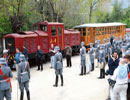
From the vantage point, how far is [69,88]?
26.4ft

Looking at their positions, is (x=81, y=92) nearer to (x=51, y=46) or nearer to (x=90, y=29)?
(x=51, y=46)

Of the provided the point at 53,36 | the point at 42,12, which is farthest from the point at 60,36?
the point at 42,12

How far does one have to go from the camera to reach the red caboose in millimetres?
11344

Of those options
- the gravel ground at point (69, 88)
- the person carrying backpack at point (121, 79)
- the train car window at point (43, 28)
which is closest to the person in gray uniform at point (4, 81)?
the gravel ground at point (69, 88)

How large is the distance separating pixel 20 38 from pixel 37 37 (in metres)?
1.57

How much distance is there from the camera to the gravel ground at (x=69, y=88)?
7081mm

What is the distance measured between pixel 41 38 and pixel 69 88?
573cm

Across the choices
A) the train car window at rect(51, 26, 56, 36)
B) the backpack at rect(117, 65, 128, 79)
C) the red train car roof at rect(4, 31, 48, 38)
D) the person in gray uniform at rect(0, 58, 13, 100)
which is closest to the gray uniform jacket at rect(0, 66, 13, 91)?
the person in gray uniform at rect(0, 58, 13, 100)

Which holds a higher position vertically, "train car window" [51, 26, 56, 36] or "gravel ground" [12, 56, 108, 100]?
"train car window" [51, 26, 56, 36]

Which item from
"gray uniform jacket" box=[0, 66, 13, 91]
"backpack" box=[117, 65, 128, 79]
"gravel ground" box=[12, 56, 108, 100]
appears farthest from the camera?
"gravel ground" box=[12, 56, 108, 100]

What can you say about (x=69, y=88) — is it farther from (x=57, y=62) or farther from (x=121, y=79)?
(x=121, y=79)

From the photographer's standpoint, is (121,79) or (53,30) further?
(53,30)

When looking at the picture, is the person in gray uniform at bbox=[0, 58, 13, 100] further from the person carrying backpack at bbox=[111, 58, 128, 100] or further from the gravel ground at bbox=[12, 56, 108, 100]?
the person carrying backpack at bbox=[111, 58, 128, 100]

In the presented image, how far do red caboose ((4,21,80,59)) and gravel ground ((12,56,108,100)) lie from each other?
2141 mm
